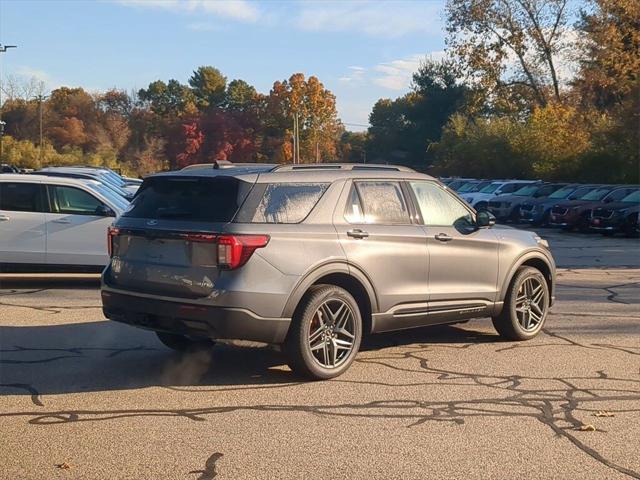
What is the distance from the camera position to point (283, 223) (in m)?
7.22

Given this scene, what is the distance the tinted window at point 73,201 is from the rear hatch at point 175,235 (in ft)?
17.9

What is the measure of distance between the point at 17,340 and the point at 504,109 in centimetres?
4926

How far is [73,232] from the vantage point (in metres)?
12.7

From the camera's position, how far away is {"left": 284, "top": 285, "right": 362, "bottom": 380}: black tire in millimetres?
7152

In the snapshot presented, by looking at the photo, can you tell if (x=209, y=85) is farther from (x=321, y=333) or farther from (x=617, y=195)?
(x=321, y=333)

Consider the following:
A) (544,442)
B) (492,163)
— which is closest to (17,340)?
(544,442)

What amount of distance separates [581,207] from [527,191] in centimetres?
685

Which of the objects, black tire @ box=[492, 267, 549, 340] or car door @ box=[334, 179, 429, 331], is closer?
car door @ box=[334, 179, 429, 331]

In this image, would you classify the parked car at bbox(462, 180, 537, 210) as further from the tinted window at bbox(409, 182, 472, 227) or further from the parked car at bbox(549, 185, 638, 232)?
the tinted window at bbox(409, 182, 472, 227)

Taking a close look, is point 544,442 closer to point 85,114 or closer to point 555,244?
point 555,244

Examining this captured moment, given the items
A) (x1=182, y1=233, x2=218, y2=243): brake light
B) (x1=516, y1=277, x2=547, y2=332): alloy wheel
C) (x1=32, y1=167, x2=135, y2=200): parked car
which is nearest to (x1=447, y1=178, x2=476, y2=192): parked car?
(x1=32, y1=167, x2=135, y2=200): parked car

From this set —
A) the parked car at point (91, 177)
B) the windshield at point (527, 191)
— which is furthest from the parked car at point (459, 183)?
the parked car at point (91, 177)

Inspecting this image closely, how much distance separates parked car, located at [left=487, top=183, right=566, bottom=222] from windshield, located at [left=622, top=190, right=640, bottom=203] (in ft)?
18.6

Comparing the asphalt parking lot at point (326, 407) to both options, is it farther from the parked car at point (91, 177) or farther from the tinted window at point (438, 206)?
the parked car at point (91, 177)
